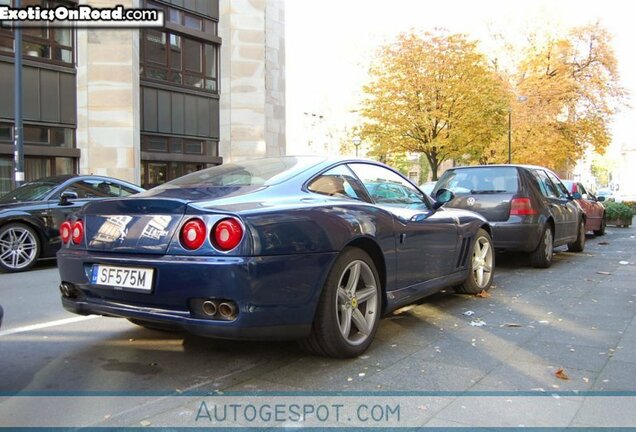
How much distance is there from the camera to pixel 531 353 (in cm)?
423

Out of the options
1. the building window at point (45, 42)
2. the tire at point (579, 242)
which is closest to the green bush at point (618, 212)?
the tire at point (579, 242)

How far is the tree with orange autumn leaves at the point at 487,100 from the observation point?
97.8ft

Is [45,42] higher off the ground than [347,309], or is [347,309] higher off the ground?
[45,42]

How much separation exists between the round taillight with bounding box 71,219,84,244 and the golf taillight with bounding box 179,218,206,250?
0.94m

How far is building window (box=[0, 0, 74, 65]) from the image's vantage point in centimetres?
1648

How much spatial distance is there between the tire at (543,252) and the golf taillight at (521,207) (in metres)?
0.45

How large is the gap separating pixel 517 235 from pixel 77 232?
608cm

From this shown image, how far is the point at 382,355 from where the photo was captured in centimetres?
417

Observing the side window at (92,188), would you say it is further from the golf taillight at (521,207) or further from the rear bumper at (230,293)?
the golf taillight at (521,207)

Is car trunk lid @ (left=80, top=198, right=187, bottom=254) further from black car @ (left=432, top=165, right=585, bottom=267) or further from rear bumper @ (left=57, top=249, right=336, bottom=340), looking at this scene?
black car @ (left=432, top=165, right=585, bottom=267)

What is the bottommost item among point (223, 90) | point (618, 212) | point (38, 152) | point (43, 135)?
point (618, 212)

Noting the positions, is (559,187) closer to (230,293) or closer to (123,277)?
(230,293)

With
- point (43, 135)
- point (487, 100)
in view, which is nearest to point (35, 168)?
point (43, 135)

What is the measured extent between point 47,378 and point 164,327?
81 centimetres
